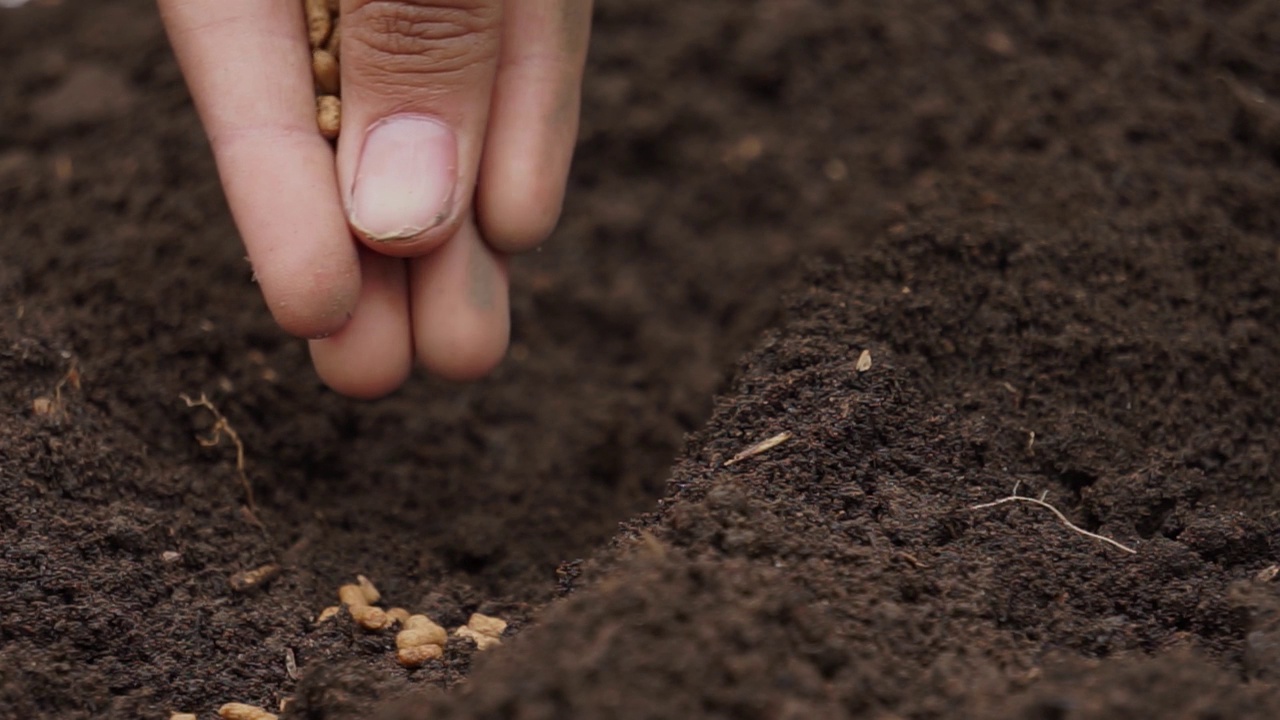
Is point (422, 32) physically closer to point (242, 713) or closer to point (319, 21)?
point (319, 21)

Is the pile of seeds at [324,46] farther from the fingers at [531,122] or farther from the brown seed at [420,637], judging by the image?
the brown seed at [420,637]

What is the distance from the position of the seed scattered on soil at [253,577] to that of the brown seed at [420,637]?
207 millimetres

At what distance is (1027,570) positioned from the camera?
4.58 feet

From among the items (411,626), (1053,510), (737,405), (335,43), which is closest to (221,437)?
(411,626)

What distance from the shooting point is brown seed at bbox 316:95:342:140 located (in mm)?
1745

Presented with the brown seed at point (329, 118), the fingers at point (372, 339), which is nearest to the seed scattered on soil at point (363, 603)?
the fingers at point (372, 339)

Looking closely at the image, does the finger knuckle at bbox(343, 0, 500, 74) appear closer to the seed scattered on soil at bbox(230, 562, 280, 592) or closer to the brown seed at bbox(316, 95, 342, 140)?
the brown seed at bbox(316, 95, 342, 140)

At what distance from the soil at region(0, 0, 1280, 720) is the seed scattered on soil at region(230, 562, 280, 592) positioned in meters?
0.02

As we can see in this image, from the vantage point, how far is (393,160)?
165 cm

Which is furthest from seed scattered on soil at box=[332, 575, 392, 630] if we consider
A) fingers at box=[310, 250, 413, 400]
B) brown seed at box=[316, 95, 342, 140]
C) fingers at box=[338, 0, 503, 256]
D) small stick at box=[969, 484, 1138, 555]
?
small stick at box=[969, 484, 1138, 555]

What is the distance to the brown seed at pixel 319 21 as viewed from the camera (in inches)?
70.8

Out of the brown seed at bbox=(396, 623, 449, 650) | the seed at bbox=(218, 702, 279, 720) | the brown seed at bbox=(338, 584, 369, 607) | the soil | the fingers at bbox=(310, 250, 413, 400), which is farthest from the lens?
the fingers at bbox=(310, 250, 413, 400)

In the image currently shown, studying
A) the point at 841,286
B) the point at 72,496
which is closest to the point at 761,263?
the point at 841,286

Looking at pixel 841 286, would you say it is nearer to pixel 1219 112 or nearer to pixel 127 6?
pixel 1219 112
